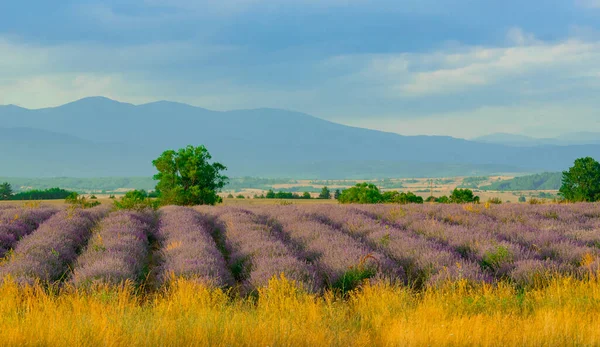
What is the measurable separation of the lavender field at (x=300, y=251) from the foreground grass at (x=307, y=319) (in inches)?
28.0

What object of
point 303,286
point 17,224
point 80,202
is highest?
point 80,202

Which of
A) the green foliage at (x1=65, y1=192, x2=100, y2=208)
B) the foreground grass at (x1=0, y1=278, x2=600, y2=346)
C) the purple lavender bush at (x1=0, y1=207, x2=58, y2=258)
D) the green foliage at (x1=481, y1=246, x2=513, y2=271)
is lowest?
the foreground grass at (x1=0, y1=278, x2=600, y2=346)

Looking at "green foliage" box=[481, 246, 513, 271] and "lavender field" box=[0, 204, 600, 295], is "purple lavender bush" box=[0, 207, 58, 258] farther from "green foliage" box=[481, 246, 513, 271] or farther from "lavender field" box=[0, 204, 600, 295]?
"green foliage" box=[481, 246, 513, 271]

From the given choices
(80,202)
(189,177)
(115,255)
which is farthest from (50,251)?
(189,177)

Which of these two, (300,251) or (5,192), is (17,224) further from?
(5,192)

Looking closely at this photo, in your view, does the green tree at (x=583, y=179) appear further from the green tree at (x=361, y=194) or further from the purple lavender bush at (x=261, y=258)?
the purple lavender bush at (x=261, y=258)

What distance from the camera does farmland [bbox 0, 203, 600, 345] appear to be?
6.10 meters

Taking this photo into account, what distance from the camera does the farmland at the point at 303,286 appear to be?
6098 millimetres

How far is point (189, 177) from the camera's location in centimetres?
4106

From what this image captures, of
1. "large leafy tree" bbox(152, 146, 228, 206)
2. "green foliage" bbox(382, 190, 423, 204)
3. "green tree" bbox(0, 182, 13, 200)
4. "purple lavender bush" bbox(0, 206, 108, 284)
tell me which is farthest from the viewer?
"green tree" bbox(0, 182, 13, 200)

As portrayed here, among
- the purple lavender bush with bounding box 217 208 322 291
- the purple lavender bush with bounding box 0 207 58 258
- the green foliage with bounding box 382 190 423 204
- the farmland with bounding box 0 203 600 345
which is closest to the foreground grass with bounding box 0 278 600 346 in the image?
the farmland with bounding box 0 203 600 345

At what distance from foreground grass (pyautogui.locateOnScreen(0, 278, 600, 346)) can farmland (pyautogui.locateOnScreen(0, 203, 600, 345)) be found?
0.02m

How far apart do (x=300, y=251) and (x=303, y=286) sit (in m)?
3.18

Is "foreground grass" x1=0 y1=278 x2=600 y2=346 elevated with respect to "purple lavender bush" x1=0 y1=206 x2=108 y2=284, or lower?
lower
